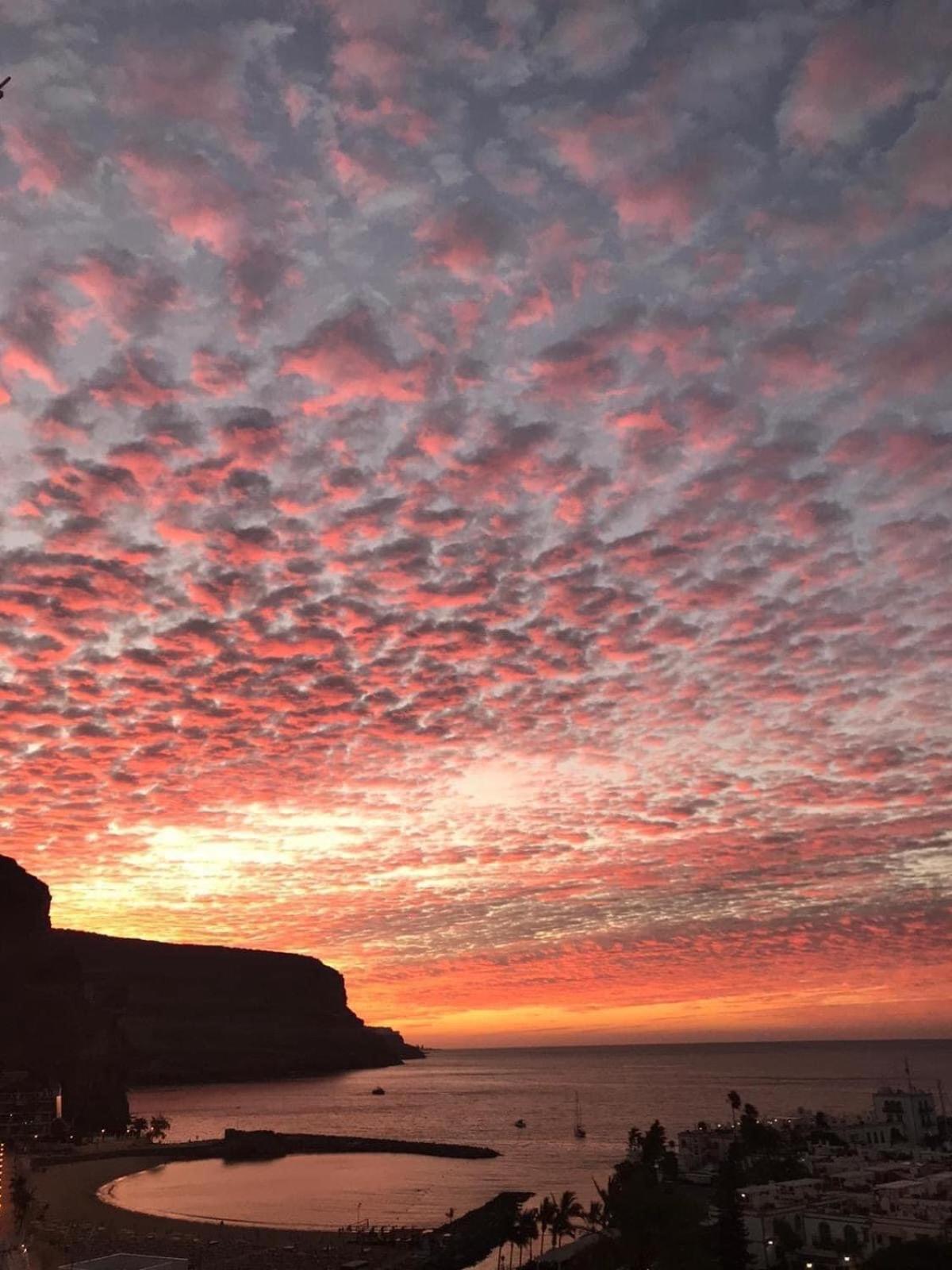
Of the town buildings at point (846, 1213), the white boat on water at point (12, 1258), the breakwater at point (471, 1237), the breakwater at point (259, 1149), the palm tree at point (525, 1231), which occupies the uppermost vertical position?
the white boat on water at point (12, 1258)

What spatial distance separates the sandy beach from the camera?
6494 centimetres

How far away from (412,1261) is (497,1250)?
11727mm

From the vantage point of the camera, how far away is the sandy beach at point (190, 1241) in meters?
64.9

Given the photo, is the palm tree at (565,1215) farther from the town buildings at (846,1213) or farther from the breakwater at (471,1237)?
the town buildings at (846,1213)

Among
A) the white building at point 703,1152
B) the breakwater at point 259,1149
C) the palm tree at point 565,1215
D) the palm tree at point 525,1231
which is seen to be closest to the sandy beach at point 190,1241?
the palm tree at point 525,1231

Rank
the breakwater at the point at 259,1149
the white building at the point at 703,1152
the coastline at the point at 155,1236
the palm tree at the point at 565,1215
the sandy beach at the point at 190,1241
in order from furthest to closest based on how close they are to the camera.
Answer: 1. the breakwater at the point at 259,1149
2. the white building at the point at 703,1152
3. the palm tree at the point at 565,1215
4. the coastline at the point at 155,1236
5. the sandy beach at the point at 190,1241

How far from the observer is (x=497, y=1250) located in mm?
74750

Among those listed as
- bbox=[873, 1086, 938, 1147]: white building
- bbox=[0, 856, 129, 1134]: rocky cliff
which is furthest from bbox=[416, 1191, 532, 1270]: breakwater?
bbox=[0, 856, 129, 1134]: rocky cliff

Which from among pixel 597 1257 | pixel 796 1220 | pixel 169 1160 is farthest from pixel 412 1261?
pixel 169 1160

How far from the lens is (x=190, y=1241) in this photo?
72.6 meters

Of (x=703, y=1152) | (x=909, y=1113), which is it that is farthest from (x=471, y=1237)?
(x=909, y=1113)

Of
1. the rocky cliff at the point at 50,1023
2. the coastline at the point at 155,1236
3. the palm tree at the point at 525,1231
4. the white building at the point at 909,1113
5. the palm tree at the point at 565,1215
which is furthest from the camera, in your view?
the rocky cliff at the point at 50,1023

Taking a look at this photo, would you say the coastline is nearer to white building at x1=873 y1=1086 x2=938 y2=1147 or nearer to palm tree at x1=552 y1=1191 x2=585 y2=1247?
palm tree at x1=552 y1=1191 x2=585 y2=1247

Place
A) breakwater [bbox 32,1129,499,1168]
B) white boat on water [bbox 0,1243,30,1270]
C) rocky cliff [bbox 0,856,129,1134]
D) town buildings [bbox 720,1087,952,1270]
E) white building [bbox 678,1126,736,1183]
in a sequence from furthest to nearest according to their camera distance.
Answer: rocky cliff [bbox 0,856,129,1134] < breakwater [bbox 32,1129,499,1168] < white building [bbox 678,1126,736,1183] < town buildings [bbox 720,1087,952,1270] < white boat on water [bbox 0,1243,30,1270]
